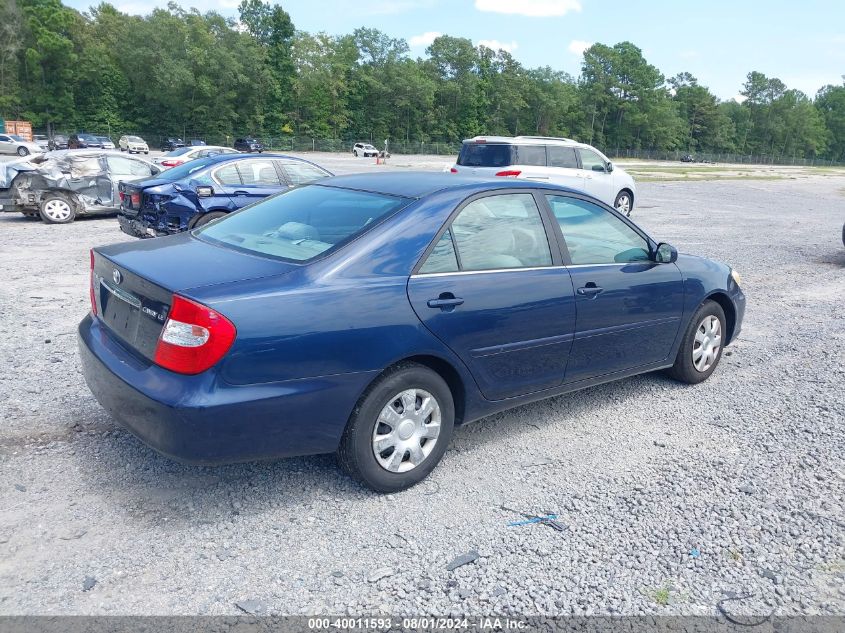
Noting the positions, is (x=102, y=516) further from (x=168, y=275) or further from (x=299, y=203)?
(x=299, y=203)

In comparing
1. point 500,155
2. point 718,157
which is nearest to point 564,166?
point 500,155

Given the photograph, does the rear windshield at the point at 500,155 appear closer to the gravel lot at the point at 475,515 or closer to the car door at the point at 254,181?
the car door at the point at 254,181

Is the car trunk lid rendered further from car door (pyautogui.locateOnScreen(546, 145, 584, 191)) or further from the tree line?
the tree line

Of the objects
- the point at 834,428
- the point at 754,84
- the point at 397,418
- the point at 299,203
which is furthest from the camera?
the point at 754,84

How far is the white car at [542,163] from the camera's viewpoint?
1523 cm

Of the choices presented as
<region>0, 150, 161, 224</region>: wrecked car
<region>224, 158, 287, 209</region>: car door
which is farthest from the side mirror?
<region>0, 150, 161, 224</region>: wrecked car

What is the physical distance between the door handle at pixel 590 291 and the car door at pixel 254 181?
7.18 meters

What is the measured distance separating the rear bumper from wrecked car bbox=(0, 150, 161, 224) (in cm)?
1084

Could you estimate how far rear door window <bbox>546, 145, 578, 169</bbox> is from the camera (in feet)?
51.9

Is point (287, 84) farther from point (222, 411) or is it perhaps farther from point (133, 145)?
point (222, 411)

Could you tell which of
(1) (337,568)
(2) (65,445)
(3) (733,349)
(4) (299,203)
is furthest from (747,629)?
(3) (733,349)

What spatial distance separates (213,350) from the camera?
9.94 feet

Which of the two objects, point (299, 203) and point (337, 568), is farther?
point (299, 203)

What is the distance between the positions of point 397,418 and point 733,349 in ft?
14.1
